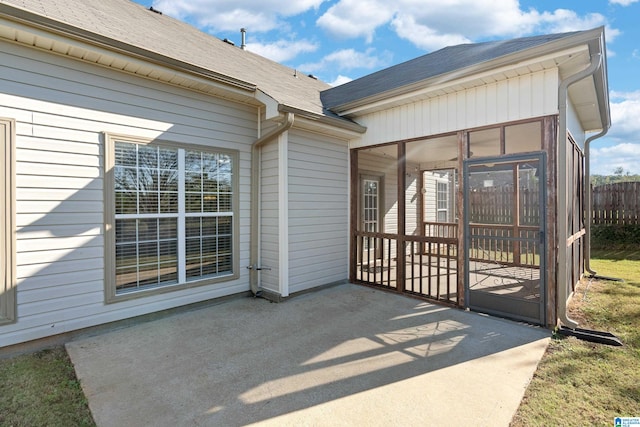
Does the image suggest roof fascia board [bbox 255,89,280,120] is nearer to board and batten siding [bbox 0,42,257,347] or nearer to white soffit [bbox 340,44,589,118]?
board and batten siding [bbox 0,42,257,347]

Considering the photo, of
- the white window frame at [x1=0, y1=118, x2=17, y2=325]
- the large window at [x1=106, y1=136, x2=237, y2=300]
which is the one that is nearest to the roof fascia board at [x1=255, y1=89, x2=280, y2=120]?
the large window at [x1=106, y1=136, x2=237, y2=300]

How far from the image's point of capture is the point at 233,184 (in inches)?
186

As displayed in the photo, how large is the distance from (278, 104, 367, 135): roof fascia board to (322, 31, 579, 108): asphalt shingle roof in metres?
0.53

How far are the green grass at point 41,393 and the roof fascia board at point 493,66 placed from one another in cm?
500

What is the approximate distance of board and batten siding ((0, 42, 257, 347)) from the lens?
3006 millimetres

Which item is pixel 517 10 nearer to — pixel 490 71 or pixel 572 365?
pixel 490 71

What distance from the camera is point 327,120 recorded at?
16.0 ft

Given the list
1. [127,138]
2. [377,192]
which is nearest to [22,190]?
[127,138]

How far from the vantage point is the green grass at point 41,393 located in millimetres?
2080

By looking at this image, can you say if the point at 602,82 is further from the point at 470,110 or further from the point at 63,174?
the point at 63,174

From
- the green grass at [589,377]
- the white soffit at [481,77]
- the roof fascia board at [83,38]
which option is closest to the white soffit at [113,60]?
the roof fascia board at [83,38]

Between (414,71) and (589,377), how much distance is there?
17.1 ft

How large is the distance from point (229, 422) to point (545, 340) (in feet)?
10.8

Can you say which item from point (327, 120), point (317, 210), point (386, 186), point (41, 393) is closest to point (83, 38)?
point (327, 120)
